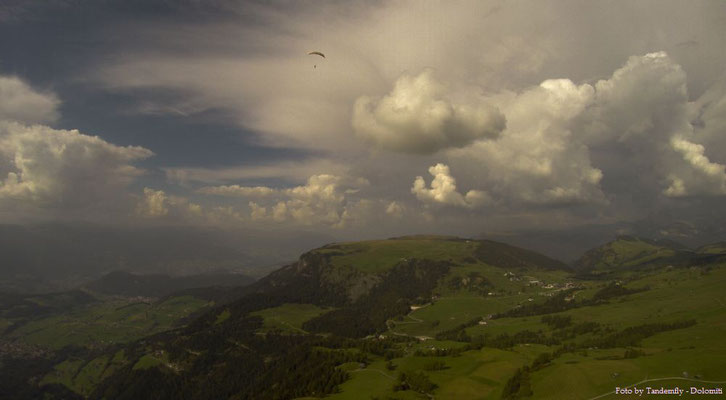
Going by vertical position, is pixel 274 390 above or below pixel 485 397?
below

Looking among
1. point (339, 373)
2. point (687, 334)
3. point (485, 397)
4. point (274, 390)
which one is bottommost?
point (274, 390)

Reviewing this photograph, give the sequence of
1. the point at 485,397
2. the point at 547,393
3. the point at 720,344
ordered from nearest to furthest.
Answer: the point at 547,393, the point at 485,397, the point at 720,344

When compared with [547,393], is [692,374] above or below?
above

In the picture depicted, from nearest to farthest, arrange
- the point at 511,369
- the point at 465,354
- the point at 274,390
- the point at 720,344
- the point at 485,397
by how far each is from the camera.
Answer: the point at 485,397 → the point at 720,344 → the point at 511,369 → the point at 465,354 → the point at 274,390

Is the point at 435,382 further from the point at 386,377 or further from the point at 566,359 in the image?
the point at 566,359

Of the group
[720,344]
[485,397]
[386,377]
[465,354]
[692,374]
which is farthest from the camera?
[465,354]

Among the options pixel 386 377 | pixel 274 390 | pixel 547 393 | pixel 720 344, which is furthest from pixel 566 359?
pixel 274 390

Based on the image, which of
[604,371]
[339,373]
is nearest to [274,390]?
[339,373]

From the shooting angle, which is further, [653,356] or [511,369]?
[511,369]

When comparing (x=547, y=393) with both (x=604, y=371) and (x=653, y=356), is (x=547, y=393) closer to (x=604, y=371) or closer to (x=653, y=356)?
(x=604, y=371)
